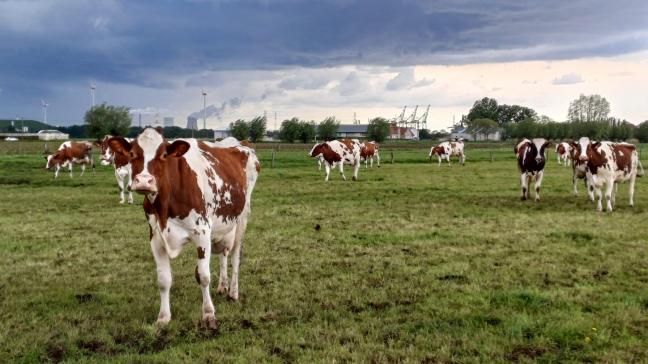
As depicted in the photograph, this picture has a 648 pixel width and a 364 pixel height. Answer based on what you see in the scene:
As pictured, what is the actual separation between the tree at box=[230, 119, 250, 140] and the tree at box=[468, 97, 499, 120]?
10749 centimetres

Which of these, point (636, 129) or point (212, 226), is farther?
point (636, 129)

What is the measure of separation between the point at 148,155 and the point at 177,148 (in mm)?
415

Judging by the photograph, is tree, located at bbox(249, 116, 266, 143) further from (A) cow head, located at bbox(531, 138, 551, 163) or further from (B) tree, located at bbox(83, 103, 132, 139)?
(A) cow head, located at bbox(531, 138, 551, 163)

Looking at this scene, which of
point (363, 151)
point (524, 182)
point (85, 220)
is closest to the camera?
point (85, 220)

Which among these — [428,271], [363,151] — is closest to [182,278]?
[428,271]

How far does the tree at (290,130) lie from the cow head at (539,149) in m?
86.2

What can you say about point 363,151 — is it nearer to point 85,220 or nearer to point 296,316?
point 85,220

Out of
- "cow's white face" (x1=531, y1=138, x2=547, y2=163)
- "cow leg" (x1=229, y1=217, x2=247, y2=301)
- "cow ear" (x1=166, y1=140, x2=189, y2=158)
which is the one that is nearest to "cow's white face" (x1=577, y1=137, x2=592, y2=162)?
"cow's white face" (x1=531, y1=138, x2=547, y2=163)

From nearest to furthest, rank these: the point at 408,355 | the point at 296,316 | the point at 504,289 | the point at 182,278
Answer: the point at 408,355 < the point at 296,316 < the point at 504,289 < the point at 182,278

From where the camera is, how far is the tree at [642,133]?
386ft

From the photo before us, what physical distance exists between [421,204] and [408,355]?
1314 centimetres

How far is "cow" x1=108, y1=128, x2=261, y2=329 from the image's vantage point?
6.19m

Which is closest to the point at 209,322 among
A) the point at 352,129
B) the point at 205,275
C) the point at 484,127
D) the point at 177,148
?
the point at 205,275

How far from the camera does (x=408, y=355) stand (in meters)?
5.65
